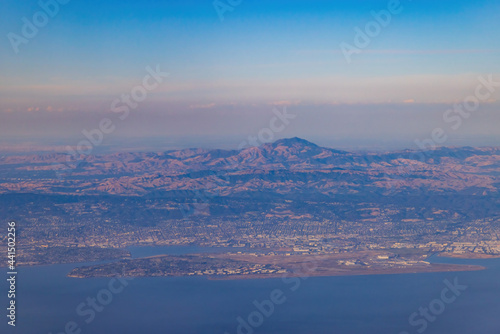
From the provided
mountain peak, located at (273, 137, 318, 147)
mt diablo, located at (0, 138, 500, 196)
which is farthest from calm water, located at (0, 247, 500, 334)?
mountain peak, located at (273, 137, 318, 147)

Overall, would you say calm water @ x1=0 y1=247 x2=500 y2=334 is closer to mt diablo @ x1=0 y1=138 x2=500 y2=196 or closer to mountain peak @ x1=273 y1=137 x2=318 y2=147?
mt diablo @ x1=0 y1=138 x2=500 y2=196

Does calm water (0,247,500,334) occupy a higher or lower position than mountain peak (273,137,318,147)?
lower

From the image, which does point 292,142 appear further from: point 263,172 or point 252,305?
point 252,305

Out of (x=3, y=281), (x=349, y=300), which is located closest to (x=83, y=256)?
(x=3, y=281)

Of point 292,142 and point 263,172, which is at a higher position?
point 292,142

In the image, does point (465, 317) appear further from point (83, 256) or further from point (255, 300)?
point (83, 256)

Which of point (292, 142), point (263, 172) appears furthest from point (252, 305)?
point (292, 142)

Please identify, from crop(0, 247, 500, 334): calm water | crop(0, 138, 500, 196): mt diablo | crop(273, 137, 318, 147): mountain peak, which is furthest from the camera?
crop(273, 137, 318, 147): mountain peak
